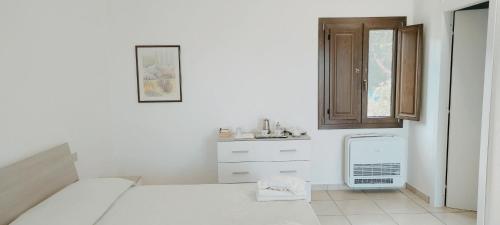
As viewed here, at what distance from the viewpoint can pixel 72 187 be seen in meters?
2.22

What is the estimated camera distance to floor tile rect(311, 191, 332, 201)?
12.6 ft

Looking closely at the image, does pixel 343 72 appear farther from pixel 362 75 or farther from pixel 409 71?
pixel 409 71

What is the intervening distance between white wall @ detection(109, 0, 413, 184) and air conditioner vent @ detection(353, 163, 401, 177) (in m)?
0.60

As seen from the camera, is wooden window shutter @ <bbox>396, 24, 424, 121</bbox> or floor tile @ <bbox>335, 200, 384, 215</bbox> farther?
wooden window shutter @ <bbox>396, 24, 424, 121</bbox>

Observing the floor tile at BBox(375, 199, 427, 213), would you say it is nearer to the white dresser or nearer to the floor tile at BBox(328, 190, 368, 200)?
the floor tile at BBox(328, 190, 368, 200)

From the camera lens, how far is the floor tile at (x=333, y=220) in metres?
3.19

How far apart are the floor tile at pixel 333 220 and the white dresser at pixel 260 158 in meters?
0.51

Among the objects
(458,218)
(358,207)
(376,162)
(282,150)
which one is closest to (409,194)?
(376,162)

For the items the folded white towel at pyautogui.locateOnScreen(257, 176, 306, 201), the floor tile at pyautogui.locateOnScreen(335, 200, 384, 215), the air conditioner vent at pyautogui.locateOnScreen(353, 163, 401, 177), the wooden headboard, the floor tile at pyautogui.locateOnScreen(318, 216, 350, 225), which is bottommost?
the floor tile at pyautogui.locateOnScreen(318, 216, 350, 225)

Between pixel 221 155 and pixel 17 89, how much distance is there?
194 centimetres

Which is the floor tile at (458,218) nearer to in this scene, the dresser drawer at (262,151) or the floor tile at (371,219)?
the floor tile at (371,219)

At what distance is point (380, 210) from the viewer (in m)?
3.47

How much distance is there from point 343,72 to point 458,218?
1.94 meters

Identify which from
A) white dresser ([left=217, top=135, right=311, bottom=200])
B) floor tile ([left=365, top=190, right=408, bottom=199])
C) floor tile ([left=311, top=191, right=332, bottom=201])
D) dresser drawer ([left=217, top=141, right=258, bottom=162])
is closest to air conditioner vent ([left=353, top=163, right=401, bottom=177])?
floor tile ([left=365, top=190, right=408, bottom=199])
